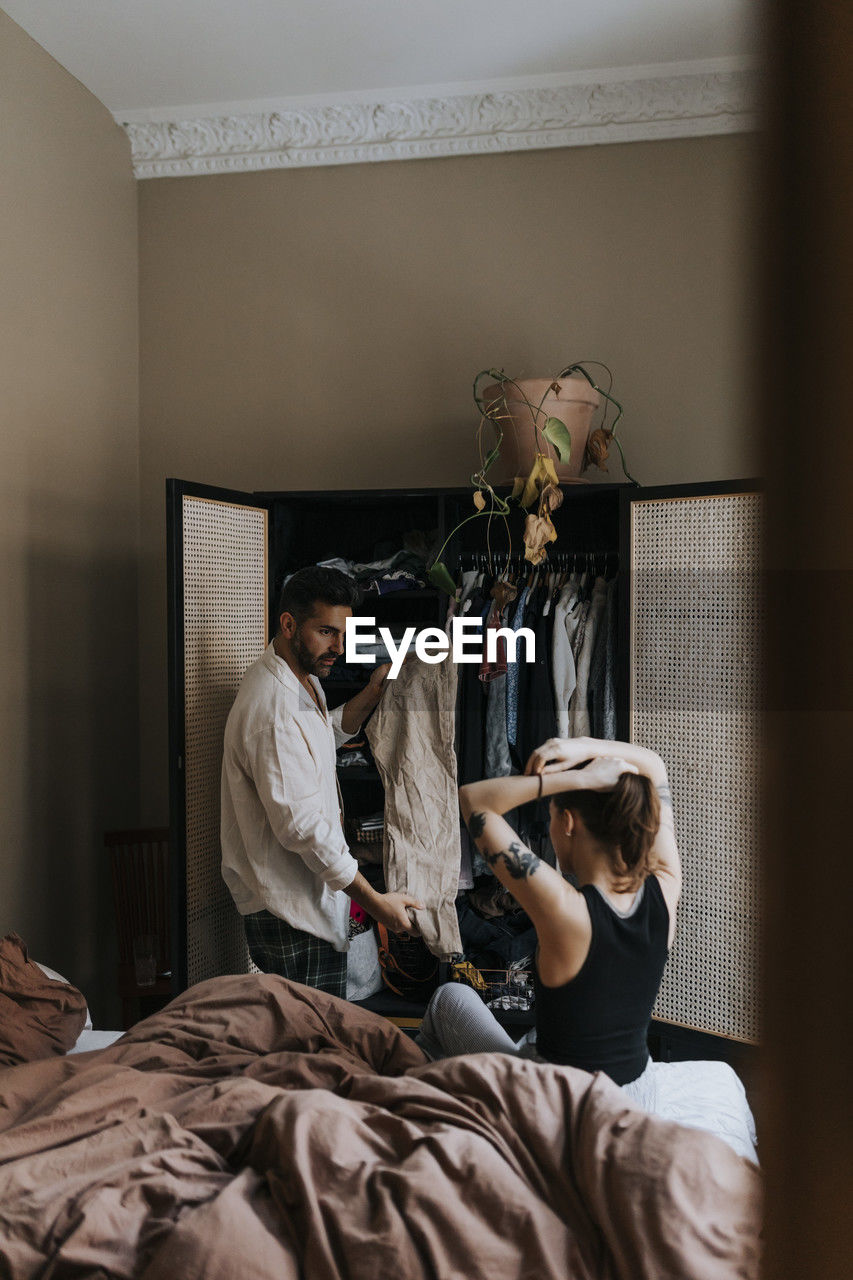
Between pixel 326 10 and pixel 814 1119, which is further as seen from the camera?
pixel 326 10

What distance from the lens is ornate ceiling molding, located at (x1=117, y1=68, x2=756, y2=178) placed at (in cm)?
313

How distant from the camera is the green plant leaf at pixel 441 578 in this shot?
116 inches

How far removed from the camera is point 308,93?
3342 millimetres

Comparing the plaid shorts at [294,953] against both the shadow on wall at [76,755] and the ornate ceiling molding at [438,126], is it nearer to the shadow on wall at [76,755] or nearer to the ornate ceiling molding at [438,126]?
the shadow on wall at [76,755]

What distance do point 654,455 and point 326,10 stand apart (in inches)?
67.1

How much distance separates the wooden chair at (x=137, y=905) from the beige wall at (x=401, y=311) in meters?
0.38

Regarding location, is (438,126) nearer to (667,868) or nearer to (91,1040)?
(667,868)

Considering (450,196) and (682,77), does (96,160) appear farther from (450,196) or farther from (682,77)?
(682,77)

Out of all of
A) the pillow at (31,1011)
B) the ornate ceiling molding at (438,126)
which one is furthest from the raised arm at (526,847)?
the ornate ceiling molding at (438,126)

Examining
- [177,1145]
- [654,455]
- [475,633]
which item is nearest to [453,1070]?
[177,1145]

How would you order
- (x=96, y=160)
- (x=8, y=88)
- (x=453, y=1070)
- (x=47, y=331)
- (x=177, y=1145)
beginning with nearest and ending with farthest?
(x=177, y=1145)
(x=453, y=1070)
(x=8, y=88)
(x=47, y=331)
(x=96, y=160)

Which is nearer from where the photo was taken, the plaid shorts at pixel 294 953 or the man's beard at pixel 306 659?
the plaid shorts at pixel 294 953

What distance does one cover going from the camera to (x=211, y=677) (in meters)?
2.85

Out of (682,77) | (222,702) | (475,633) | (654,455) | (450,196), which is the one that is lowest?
(222,702)
